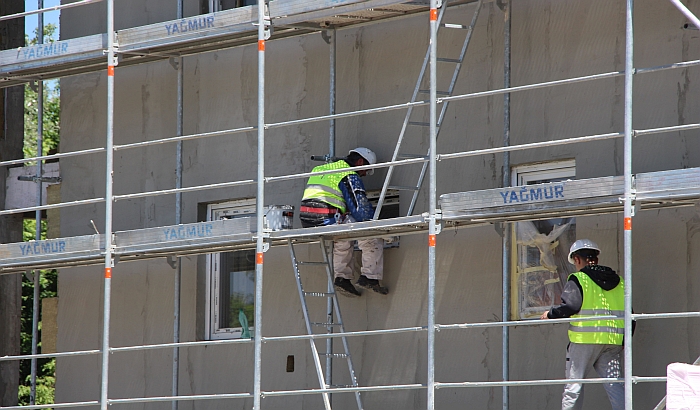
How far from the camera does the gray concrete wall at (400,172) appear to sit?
10219 millimetres

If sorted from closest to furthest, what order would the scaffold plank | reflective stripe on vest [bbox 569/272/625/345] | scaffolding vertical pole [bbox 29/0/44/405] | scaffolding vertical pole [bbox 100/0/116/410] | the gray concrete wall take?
the scaffold plank
reflective stripe on vest [bbox 569/272/625/345]
the gray concrete wall
scaffolding vertical pole [bbox 100/0/116/410]
scaffolding vertical pole [bbox 29/0/44/405]

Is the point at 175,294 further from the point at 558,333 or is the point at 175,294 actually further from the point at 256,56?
the point at 558,333

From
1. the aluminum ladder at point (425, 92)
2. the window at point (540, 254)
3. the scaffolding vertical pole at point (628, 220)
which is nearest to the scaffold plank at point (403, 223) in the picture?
the scaffolding vertical pole at point (628, 220)

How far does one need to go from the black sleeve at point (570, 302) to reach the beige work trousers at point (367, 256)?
2.33m

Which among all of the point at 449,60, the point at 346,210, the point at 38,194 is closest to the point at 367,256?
the point at 346,210

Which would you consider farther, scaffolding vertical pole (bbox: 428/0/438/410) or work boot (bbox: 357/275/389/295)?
work boot (bbox: 357/275/389/295)

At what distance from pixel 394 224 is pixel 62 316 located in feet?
17.3

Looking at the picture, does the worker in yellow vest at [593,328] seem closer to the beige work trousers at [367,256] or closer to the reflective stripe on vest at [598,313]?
the reflective stripe on vest at [598,313]

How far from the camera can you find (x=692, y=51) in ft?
33.4

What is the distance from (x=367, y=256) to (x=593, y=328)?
2657mm

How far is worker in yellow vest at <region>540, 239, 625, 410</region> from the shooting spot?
9.62m

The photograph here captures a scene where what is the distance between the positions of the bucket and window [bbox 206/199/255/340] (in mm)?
1524

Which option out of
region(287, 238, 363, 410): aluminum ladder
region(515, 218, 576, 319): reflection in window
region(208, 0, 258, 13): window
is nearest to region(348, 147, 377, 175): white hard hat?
region(287, 238, 363, 410): aluminum ladder

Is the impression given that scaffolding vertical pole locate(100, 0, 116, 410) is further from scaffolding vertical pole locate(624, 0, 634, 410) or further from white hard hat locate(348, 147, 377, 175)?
scaffolding vertical pole locate(624, 0, 634, 410)
